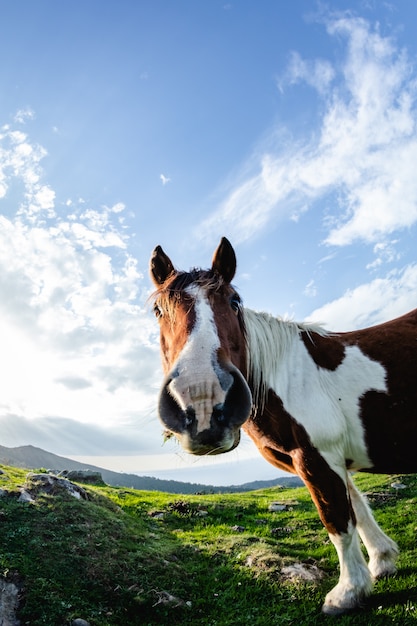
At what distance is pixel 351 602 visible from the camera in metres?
4.74

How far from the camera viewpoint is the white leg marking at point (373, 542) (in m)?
5.69

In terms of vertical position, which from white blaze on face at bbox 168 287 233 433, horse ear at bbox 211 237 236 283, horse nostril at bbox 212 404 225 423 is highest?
horse ear at bbox 211 237 236 283

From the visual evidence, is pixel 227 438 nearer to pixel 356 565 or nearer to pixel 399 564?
pixel 356 565

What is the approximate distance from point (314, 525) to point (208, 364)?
27.6 feet

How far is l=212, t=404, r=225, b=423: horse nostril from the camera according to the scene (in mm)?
3219

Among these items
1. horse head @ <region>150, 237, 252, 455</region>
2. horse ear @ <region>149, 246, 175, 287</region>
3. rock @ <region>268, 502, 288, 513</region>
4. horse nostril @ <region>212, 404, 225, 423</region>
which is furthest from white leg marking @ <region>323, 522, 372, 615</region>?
rock @ <region>268, 502, 288, 513</region>

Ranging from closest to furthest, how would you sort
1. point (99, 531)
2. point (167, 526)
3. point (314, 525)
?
1. point (99, 531)
2. point (314, 525)
3. point (167, 526)

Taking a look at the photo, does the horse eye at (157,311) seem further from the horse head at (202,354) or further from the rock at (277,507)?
the rock at (277,507)

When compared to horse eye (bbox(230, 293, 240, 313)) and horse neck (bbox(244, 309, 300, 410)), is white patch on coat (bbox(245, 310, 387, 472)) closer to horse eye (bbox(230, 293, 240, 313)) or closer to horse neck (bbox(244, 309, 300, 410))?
horse neck (bbox(244, 309, 300, 410))

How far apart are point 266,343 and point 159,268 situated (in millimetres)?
1820

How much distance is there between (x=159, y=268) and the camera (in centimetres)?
481

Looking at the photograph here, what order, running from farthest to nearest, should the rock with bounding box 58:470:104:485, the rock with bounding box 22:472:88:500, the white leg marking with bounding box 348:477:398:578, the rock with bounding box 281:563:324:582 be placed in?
1. the rock with bounding box 58:470:104:485
2. the rock with bounding box 22:472:88:500
3. the rock with bounding box 281:563:324:582
4. the white leg marking with bounding box 348:477:398:578

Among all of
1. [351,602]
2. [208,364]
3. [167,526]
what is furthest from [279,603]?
[167,526]

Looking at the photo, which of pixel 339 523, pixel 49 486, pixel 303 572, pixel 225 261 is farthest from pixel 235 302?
pixel 49 486
